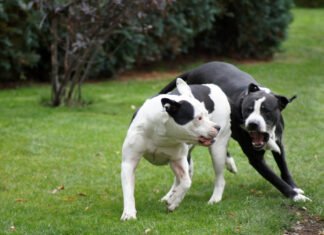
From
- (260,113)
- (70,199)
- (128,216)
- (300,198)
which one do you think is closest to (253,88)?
(260,113)

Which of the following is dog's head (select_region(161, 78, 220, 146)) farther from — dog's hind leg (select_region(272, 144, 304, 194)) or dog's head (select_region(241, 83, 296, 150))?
dog's hind leg (select_region(272, 144, 304, 194))

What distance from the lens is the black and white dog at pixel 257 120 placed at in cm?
544

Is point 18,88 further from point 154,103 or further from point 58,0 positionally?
point 154,103

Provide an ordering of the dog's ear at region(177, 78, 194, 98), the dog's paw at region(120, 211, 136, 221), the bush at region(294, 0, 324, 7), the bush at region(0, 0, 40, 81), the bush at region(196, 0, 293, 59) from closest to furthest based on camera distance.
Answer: the dog's ear at region(177, 78, 194, 98)
the dog's paw at region(120, 211, 136, 221)
the bush at region(0, 0, 40, 81)
the bush at region(196, 0, 293, 59)
the bush at region(294, 0, 324, 7)

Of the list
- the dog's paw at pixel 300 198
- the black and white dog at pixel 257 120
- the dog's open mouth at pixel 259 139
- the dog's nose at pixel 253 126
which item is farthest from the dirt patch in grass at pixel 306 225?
the dog's nose at pixel 253 126

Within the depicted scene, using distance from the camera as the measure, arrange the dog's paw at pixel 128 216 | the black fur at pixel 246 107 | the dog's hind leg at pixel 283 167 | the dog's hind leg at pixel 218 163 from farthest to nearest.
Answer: the dog's hind leg at pixel 283 167 < the dog's hind leg at pixel 218 163 < the black fur at pixel 246 107 < the dog's paw at pixel 128 216

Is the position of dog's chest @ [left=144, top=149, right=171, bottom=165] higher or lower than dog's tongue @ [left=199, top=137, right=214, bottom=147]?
lower

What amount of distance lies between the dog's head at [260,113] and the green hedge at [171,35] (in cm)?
537

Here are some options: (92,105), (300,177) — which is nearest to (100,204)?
(300,177)

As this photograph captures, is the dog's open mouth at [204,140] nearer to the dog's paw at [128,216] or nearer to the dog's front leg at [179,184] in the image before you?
the dog's front leg at [179,184]

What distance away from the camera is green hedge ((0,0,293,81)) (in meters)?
12.4

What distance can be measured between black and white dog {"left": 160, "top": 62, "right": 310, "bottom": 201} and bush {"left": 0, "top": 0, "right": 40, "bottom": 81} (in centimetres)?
694

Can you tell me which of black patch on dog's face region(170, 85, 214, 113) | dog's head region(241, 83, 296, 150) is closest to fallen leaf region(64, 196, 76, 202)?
black patch on dog's face region(170, 85, 214, 113)

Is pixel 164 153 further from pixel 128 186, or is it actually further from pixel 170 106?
pixel 170 106
